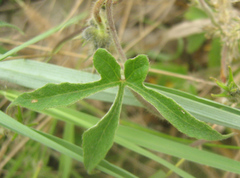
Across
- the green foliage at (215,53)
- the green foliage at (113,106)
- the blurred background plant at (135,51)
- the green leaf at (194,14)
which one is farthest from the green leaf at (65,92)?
the green leaf at (194,14)

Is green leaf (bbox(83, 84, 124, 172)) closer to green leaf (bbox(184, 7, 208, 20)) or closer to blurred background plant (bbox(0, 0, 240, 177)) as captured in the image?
blurred background plant (bbox(0, 0, 240, 177))

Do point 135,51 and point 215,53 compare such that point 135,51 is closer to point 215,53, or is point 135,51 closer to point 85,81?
point 215,53

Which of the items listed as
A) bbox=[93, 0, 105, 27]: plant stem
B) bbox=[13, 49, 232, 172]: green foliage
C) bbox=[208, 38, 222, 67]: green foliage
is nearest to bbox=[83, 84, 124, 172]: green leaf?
bbox=[13, 49, 232, 172]: green foliage

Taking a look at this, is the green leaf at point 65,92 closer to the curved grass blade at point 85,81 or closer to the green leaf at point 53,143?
the green leaf at point 53,143

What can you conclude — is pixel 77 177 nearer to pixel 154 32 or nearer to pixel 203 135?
pixel 203 135

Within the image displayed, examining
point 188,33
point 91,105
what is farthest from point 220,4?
point 91,105

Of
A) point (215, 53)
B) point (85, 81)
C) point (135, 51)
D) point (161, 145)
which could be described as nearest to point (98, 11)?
point (85, 81)
